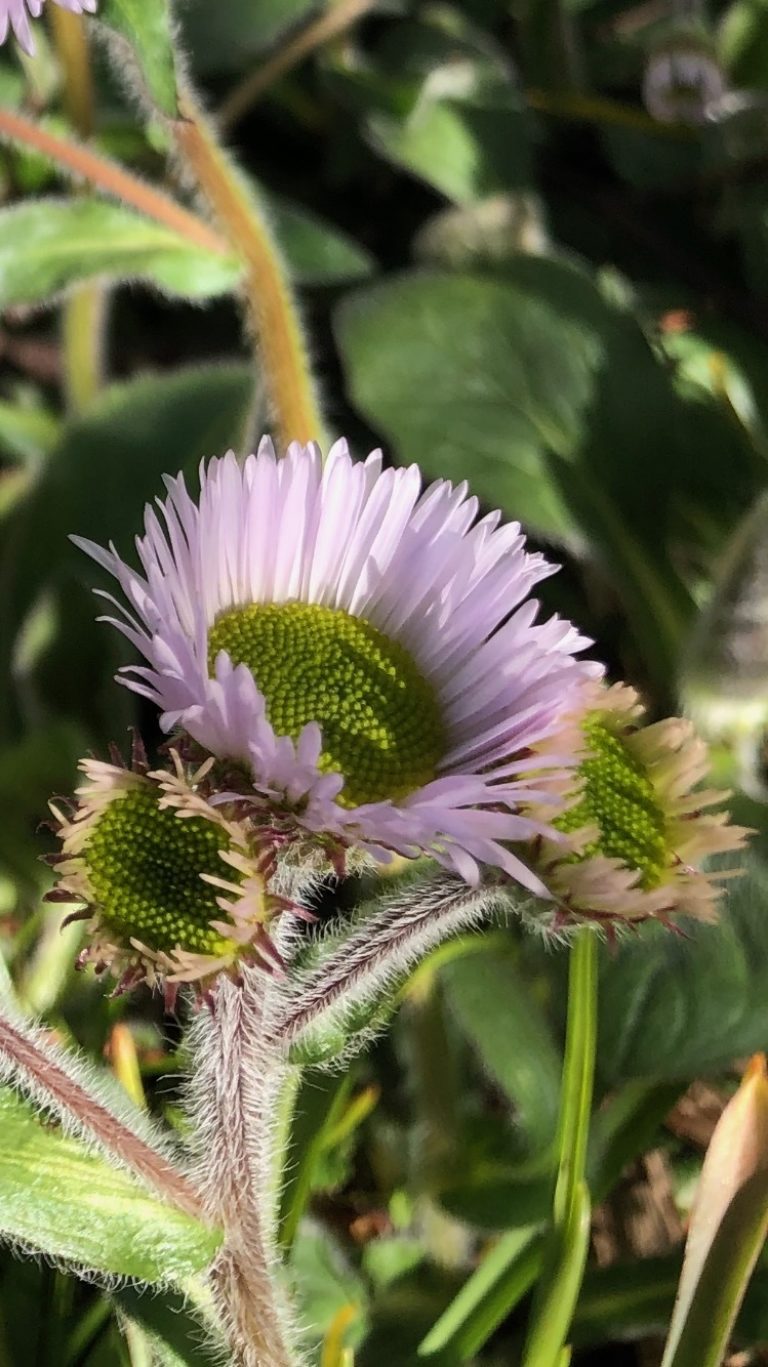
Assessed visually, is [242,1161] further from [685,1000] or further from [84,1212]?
[685,1000]

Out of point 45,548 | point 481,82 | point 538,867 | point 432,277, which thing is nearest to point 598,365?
point 432,277

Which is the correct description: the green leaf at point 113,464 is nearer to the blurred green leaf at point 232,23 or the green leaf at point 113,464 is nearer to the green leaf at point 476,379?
the green leaf at point 476,379

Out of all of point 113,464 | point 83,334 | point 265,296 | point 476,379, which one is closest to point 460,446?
point 476,379

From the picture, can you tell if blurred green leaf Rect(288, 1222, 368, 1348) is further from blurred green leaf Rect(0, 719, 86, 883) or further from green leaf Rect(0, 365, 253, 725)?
green leaf Rect(0, 365, 253, 725)

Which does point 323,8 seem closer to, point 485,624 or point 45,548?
point 45,548

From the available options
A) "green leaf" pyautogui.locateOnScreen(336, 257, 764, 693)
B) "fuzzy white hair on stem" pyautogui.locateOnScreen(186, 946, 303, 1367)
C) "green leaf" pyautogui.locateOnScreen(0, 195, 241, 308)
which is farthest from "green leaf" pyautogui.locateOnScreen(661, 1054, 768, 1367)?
"green leaf" pyautogui.locateOnScreen(0, 195, 241, 308)
